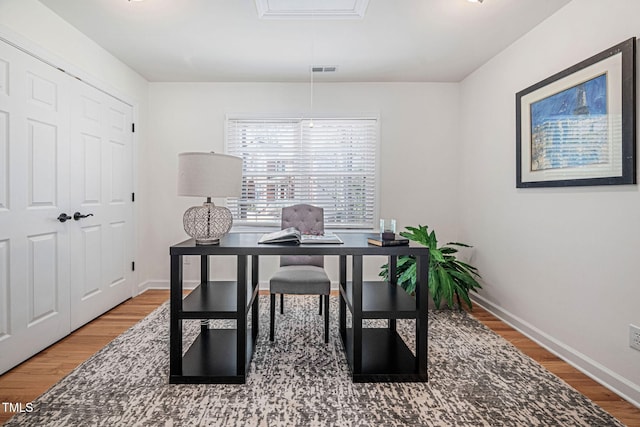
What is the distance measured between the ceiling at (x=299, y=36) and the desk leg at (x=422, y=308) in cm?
183

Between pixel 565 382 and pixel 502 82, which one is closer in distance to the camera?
pixel 565 382

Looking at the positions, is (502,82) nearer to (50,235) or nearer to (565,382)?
(565,382)

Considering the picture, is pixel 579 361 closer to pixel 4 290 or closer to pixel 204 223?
pixel 204 223

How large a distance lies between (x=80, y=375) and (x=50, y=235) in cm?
109

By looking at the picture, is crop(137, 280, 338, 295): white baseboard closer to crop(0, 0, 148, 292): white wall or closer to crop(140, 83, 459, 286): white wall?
crop(140, 83, 459, 286): white wall

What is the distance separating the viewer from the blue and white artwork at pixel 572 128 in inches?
82.2

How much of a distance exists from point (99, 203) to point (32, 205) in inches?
30.7

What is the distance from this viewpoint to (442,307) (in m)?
3.38

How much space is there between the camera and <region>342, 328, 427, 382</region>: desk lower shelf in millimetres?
2014

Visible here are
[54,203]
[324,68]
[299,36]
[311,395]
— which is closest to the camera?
[311,395]

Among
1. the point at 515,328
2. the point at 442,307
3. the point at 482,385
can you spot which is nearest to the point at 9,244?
the point at 482,385

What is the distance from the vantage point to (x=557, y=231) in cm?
247

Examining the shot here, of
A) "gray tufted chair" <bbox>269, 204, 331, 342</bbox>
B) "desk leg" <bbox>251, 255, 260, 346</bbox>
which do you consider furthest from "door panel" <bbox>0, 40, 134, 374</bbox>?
"gray tufted chair" <bbox>269, 204, 331, 342</bbox>

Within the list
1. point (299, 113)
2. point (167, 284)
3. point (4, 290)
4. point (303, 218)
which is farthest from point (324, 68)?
point (4, 290)
